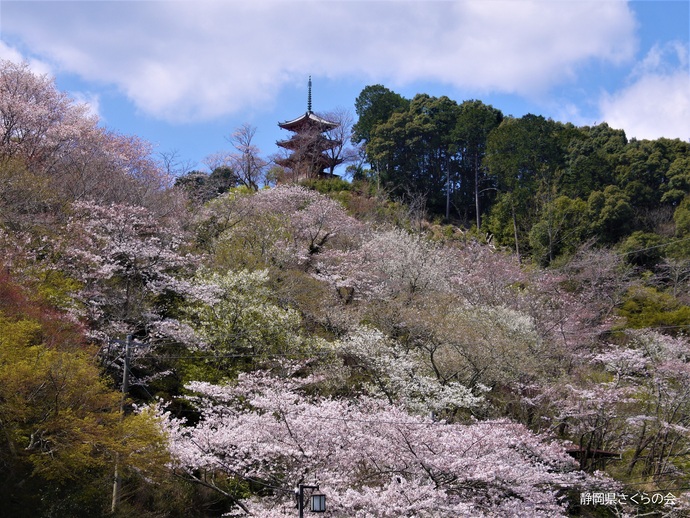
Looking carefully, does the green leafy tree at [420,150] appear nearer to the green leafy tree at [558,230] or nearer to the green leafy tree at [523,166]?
the green leafy tree at [523,166]

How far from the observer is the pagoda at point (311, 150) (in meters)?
37.0

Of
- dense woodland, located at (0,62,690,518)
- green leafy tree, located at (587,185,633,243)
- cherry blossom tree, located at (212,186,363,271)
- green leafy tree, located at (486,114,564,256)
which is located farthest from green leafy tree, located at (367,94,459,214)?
cherry blossom tree, located at (212,186,363,271)

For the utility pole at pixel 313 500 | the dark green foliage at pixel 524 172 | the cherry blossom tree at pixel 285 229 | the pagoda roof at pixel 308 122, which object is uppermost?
the pagoda roof at pixel 308 122

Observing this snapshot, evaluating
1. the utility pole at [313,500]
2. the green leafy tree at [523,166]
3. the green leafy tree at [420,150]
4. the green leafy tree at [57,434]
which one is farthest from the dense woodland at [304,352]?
the green leafy tree at [420,150]

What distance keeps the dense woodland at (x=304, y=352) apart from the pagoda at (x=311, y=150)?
7.27m

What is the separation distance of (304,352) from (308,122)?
82.9 feet

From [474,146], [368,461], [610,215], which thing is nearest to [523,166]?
[474,146]

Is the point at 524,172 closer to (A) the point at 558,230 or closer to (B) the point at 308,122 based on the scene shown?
(A) the point at 558,230

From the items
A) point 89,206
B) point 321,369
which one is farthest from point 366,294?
point 89,206

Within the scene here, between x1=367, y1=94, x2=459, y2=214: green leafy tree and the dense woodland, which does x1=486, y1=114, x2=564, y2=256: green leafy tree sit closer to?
the dense woodland

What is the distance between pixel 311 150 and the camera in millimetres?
37719

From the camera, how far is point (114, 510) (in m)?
11.6

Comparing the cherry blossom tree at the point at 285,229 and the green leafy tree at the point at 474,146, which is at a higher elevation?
the green leafy tree at the point at 474,146

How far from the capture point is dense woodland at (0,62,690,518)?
37.4ft
